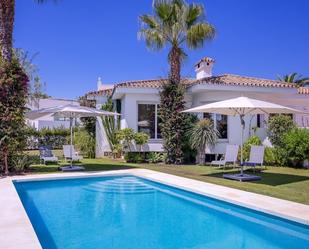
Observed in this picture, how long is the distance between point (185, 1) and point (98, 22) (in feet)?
25.6

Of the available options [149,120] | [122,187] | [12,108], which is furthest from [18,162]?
[149,120]

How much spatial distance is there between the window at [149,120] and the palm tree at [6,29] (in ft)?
34.1

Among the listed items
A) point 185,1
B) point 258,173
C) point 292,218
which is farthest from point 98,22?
point 292,218

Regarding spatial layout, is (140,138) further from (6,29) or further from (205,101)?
(6,29)

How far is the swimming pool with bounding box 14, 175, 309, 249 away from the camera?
26.1ft

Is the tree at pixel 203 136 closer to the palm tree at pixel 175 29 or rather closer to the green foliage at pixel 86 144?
the palm tree at pixel 175 29

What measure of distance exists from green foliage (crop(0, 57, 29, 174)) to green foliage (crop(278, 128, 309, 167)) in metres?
15.5

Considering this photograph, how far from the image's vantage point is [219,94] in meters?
23.9

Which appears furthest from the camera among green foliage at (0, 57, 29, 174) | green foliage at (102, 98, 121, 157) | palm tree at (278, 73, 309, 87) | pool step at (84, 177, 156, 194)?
palm tree at (278, 73, 309, 87)

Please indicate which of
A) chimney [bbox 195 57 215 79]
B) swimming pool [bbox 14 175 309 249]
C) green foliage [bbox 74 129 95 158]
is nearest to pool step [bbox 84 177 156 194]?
swimming pool [bbox 14 175 309 249]

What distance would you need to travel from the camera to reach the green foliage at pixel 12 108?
16.0 metres

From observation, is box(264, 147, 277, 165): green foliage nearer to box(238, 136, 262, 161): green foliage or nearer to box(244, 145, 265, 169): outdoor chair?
box(238, 136, 262, 161): green foliage

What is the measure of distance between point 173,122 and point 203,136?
2.37 meters

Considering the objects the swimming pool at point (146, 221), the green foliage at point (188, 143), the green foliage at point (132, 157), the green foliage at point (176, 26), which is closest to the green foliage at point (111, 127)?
the green foliage at point (132, 157)
